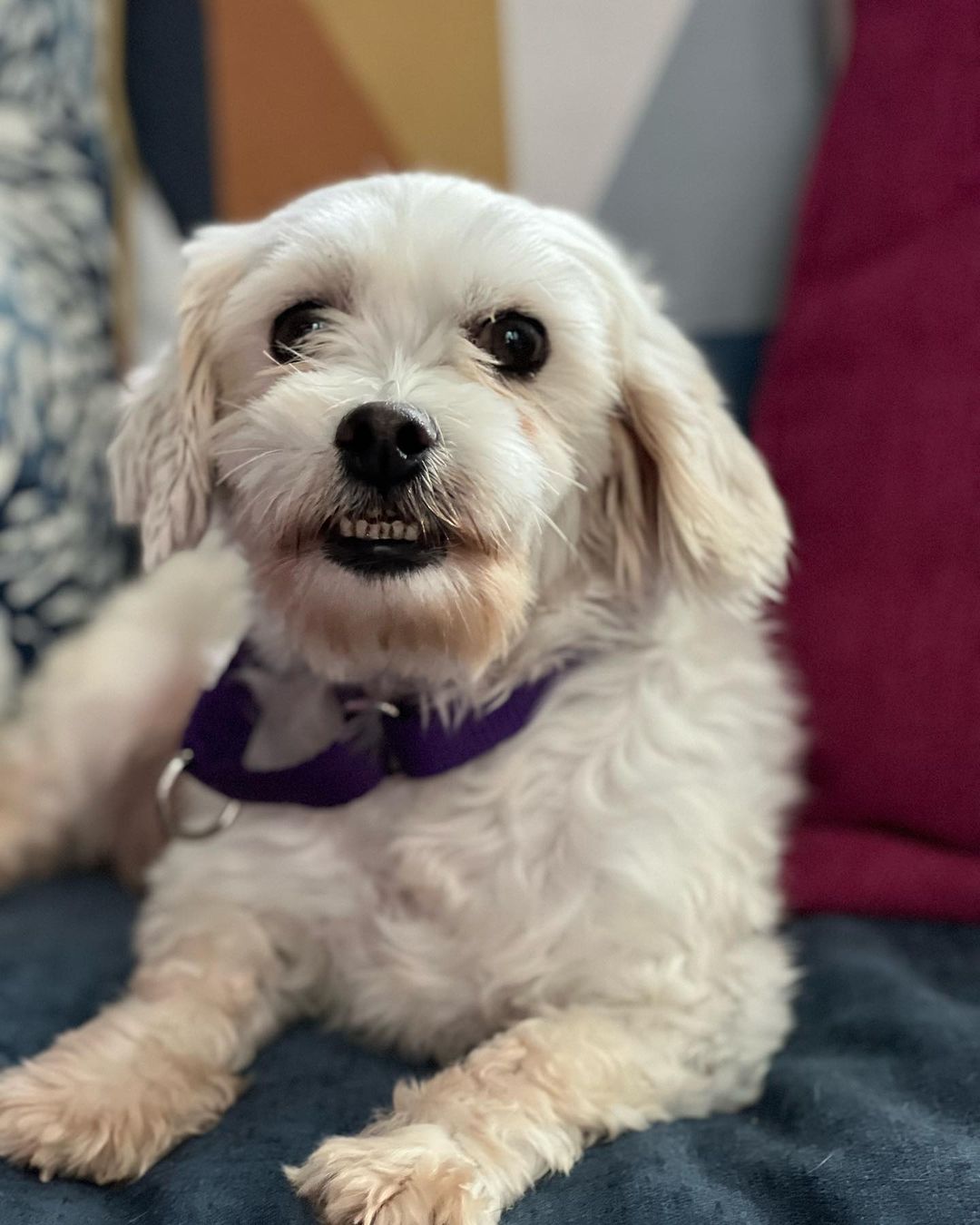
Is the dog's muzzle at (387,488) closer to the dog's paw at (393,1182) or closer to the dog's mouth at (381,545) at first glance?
the dog's mouth at (381,545)

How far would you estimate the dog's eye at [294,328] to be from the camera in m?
1.09

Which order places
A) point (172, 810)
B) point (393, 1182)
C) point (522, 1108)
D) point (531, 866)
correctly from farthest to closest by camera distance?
point (172, 810)
point (531, 866)
point (522, 1108)
point (393, 1182)

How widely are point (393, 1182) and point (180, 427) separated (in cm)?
70

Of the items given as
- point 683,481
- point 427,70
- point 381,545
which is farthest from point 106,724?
point 427,70

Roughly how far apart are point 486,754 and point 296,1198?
44cm

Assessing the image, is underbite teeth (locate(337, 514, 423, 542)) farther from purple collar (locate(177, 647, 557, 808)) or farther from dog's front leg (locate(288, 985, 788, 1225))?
dog's front leg (locate(288, 985, 788, 1225))

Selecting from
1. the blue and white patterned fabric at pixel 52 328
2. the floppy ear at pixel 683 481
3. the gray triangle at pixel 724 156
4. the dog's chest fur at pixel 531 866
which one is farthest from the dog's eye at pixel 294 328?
the gray triangle at pixel 724 156

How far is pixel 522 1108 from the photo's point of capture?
0.91 m

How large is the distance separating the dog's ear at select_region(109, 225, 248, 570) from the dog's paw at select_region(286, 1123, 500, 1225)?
1.89 feet

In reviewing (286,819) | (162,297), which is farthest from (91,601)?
(286,819)

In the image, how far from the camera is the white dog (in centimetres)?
95

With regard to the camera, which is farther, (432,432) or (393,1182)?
(432,432)

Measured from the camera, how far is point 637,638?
1212 mm

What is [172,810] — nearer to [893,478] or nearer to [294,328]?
[294,328]
